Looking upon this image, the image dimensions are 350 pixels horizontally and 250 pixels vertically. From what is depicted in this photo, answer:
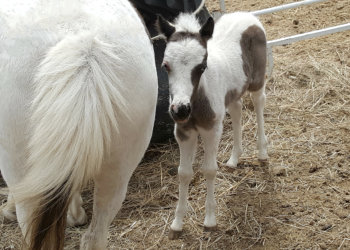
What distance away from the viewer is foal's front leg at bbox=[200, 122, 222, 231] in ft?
9.56

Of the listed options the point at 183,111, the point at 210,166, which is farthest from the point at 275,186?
the point at 183,111

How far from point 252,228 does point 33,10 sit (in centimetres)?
193

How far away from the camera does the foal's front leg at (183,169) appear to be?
295 centimetres

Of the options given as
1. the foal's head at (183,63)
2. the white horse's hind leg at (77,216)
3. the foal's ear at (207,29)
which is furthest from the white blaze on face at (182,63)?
the white horse's hind leg at (77,216)

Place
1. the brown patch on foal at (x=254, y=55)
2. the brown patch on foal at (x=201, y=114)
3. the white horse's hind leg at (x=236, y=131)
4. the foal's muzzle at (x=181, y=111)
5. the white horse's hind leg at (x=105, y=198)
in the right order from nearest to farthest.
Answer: the white horse's hind leg at (x=105, y=198)
the foal's muzzle at (x=181, y=111)
the brown patch on foal at (x=201, y=114)
the brown patch on foal at (x=254, y=55)
the white horse's hind leg at (x=236, y=131)

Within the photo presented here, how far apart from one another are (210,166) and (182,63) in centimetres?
72

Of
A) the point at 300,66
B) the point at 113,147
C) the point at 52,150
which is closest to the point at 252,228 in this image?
the point at 113,147

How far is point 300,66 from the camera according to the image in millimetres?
4906

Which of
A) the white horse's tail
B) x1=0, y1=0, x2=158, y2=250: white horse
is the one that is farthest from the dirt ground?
the white horse's tail

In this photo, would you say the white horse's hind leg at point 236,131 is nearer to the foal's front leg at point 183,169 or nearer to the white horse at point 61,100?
the foal's front leg at point 183,169

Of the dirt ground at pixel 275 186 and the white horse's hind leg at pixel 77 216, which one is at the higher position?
the white horse's hind leg at pixel 77 216

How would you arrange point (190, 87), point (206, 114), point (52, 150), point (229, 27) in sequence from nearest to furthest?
1. point (52, 150)
2. point (190, 87)
3. point (206, 114)
4. point (229, 27)

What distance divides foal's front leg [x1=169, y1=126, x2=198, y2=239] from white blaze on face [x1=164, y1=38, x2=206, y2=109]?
17.8 inches

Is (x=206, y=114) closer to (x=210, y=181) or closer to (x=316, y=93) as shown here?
(x=210, y=181)
